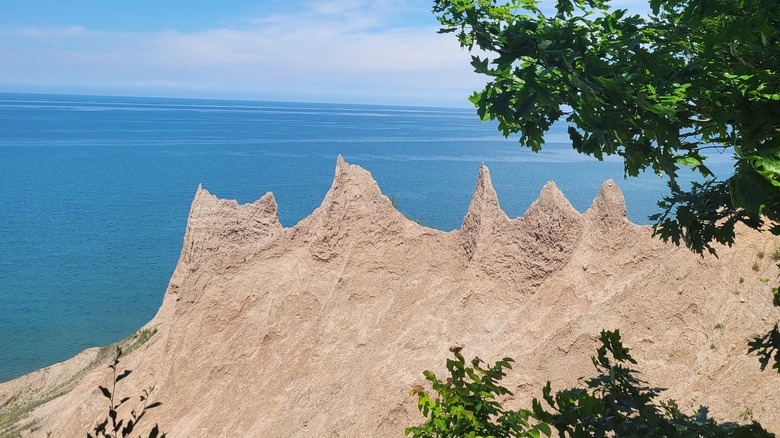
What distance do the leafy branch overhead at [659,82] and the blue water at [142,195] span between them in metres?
47.0

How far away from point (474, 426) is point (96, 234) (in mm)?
85338

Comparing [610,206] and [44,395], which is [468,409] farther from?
[44,395]

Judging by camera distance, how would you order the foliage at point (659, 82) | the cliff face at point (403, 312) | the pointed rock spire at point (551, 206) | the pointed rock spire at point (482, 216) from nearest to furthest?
the foliage at point (659, 82) < the cliff face at point (403, 312) < the pointed rock spire at point (551, 206) < the pointed rock spire at point (482, 216)

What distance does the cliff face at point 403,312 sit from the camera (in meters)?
17.9

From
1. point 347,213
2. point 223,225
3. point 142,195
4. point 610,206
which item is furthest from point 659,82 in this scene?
point 142,195

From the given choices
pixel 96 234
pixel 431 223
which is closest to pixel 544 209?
pixel 431 223

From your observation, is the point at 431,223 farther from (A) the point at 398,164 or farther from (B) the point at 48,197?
(B) the point at 48,197

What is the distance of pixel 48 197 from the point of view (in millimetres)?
107125

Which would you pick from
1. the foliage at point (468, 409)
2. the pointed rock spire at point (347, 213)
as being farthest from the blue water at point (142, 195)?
the foliage at point (468, 409)

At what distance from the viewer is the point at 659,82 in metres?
5.93

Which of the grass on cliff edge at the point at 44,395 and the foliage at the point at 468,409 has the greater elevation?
the foliage at the point at 468,409

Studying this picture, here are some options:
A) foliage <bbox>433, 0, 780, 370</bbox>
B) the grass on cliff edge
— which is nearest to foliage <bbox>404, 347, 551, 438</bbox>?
foliage <bbox>433, 0, 780, 370</bbox>

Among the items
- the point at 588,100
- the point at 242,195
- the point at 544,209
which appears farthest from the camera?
the point at 242,195

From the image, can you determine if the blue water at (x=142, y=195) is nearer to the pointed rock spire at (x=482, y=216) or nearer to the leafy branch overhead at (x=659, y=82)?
the pointed rock spire at (x=482, y=216)
